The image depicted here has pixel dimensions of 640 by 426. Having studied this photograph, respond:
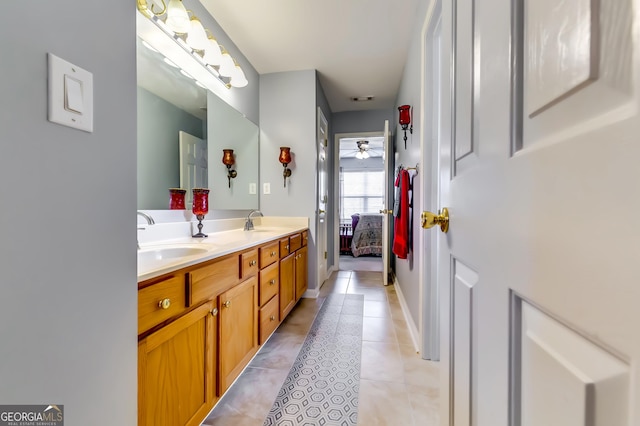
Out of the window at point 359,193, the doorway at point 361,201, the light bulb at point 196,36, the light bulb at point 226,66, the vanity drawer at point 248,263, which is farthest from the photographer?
the window at point 359,193

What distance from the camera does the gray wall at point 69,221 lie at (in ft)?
1.34

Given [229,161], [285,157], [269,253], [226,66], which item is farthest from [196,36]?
[269,253]

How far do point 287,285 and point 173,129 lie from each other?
1425 mm

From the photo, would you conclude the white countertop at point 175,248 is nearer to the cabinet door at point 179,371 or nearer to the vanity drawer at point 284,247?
the vanity drawer at point 284,247

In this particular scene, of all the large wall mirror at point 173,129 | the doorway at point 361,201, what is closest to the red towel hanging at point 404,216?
the large wall mirror at point 173,129

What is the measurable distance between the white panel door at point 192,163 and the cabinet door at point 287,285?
0.85 metres

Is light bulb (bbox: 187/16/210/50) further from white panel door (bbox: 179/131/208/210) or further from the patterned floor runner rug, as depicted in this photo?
the patterned floor runner rug

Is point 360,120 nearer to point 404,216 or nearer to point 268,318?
point 404,216

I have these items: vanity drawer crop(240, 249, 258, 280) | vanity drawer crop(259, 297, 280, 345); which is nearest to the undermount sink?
vanity drawer crop(240, 249, 258, 280)

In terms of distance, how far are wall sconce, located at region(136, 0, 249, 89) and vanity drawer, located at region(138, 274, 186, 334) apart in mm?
1487

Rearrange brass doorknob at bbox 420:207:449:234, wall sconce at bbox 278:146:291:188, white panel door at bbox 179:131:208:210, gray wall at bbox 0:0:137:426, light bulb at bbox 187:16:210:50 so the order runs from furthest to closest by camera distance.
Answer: wall sconce at bbox 278:146:291:188
white panel door at bbox 179:131:208:210
light bulb at bbox 187:16:210:50
brass doorknob at bbox 420:207:449:234
gray wall at bbox 0:0:137:426

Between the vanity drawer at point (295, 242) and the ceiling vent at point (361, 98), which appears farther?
the ceiling vent at point (361, 98)

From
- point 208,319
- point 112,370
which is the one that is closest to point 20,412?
point 112,370

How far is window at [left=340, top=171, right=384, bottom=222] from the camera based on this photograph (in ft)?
24.6
